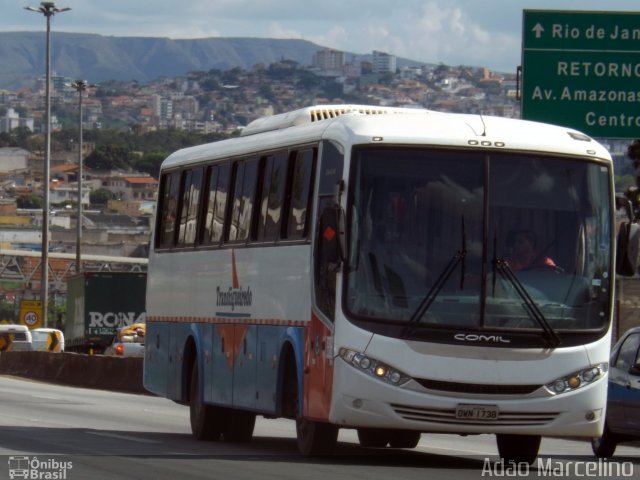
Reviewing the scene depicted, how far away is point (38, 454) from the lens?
1594 cm

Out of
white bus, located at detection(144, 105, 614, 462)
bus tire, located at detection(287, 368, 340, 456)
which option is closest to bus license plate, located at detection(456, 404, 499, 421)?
white bus, located at detection(144, 105, 614, 462)

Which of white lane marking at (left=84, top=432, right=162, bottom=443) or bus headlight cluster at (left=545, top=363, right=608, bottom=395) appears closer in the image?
bus headlight cluster at (left=545, top=363, right=608, bottom=395)

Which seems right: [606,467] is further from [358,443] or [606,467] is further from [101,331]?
[101,331]

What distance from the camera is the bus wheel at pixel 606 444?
19.0 m

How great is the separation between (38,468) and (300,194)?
380 centimetres

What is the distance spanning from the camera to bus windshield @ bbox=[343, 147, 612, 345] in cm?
1512

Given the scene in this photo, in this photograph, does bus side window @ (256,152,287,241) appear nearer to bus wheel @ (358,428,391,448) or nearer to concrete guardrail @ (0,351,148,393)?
bus wheel @ (358,428,391,448)

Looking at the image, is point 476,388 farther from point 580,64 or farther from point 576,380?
point 580,64

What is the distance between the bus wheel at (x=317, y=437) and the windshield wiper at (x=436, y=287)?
5.00 feet

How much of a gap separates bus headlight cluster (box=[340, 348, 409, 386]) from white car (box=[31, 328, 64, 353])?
44.2 metres

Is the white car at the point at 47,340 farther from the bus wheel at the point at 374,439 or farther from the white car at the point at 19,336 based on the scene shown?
the bus wheel at the point at 374,439

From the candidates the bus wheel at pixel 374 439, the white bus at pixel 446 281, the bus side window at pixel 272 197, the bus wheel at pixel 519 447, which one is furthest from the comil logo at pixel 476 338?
the bus wheel at pixel 374 439

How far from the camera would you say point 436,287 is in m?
15.1

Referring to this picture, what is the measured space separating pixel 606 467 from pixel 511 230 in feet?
10.2
